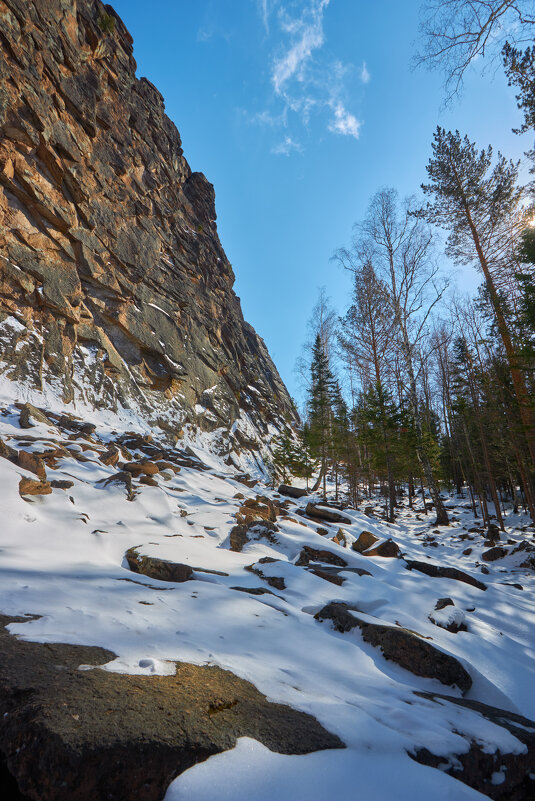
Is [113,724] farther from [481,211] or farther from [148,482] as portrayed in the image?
[481,211]

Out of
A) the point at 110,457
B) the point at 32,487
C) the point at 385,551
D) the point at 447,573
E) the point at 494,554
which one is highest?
the point at 110,457

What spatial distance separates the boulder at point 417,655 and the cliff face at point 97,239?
11881 mm

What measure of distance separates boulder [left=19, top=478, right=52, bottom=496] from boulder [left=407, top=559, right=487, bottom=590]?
6.17 m

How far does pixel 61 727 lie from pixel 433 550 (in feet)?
38.8

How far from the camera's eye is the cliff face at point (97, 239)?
12.1m

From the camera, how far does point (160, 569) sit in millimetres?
3814

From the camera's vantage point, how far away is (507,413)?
14.2 meters

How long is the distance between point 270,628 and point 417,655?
3.82 feet

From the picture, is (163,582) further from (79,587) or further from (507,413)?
(507,413)

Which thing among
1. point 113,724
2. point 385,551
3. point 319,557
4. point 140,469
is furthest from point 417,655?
point 140,469

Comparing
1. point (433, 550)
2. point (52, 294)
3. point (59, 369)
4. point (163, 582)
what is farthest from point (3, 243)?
point (433, 550)

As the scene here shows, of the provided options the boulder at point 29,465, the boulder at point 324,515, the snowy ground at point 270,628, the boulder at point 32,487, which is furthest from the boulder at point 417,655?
the boulder at point 324,515

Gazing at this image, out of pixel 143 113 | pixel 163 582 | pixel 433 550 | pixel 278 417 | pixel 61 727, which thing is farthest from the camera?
pixel 278 417

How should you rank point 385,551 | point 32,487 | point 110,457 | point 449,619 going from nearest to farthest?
1. point 449,619
2. point 32,487
3. point 385,551
4. point 110,457
